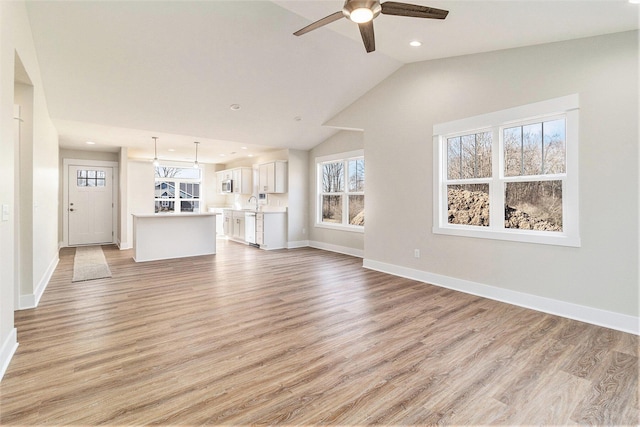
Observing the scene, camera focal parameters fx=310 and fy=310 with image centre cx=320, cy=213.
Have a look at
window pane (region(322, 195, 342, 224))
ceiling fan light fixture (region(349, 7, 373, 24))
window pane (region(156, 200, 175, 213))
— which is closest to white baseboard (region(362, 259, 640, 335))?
window pane (region(322, 195, 342, 224))

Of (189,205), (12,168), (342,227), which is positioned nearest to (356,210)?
(342,227)

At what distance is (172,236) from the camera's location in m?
6.40

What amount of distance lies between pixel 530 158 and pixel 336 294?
9.30ft

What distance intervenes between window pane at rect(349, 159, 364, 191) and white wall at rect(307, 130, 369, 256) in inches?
12.2

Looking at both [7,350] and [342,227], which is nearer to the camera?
[7,350]

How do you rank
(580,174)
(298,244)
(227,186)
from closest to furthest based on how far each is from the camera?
(580,174)
(298,244)
(227,186)

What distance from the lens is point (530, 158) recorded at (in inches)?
143

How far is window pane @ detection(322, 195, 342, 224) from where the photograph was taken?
23.8ft

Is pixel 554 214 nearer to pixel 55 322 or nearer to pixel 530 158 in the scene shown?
pixel 530 158

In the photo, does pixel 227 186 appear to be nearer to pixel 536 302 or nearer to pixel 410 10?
pixel 410 10

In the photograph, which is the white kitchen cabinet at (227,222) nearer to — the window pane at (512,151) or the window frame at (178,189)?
the window frame at (178,189)

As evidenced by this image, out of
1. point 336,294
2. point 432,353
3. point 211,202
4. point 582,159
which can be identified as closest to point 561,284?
point 582,159

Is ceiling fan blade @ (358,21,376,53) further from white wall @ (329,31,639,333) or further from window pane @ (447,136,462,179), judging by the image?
window pane @ (447,136,462,179)

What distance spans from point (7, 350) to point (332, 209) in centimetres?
589
